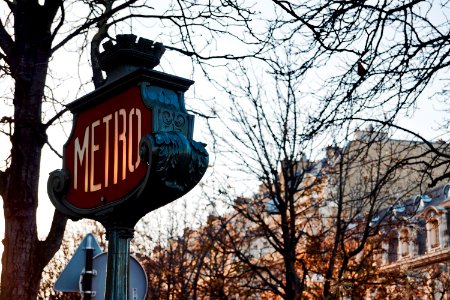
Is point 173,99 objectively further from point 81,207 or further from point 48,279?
point 48,279

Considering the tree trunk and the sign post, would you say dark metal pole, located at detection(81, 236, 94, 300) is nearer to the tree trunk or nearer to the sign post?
the tree trunk

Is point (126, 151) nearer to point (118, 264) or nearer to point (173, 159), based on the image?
point (173, 159)

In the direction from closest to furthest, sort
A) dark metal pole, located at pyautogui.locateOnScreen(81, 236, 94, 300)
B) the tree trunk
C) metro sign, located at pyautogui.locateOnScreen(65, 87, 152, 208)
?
metro sign, located at pyautogui.locateOnScreen(65, 87, 152, 208), dark metal pole, located at pyautogui.locateOnScreen(81, 236, 94, 300), the tree trunk

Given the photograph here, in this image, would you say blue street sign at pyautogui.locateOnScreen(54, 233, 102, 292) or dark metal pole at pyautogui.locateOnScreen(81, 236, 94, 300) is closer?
dark metal pole at pyautogui.locateOnScreen(81, 236, 94, 300)

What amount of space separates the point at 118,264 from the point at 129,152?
0.42 m

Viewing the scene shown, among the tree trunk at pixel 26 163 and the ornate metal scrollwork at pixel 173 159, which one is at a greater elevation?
the tree trunk at pixel 26 163

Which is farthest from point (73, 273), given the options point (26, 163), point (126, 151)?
point (126, 151)

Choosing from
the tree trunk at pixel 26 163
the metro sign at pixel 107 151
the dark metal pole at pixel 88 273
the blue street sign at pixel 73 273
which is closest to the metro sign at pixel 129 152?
the metro sign at pixel 107 151

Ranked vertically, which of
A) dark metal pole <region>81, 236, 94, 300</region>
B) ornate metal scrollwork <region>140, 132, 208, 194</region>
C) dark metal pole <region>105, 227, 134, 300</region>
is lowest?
dark metal pole <region>105, 227, 134, 300</region>

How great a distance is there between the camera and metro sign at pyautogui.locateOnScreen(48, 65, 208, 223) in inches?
114

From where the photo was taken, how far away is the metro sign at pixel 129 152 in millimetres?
2908

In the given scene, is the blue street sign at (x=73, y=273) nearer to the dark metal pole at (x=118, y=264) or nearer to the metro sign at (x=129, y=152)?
the metro sign at (x=129, y=152)

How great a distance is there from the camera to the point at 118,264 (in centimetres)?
321

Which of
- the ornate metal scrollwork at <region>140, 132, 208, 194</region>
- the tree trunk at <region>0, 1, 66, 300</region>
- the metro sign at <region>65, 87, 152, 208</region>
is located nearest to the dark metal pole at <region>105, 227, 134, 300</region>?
the metro sign at <region>65, 87, 152, 208</region>
